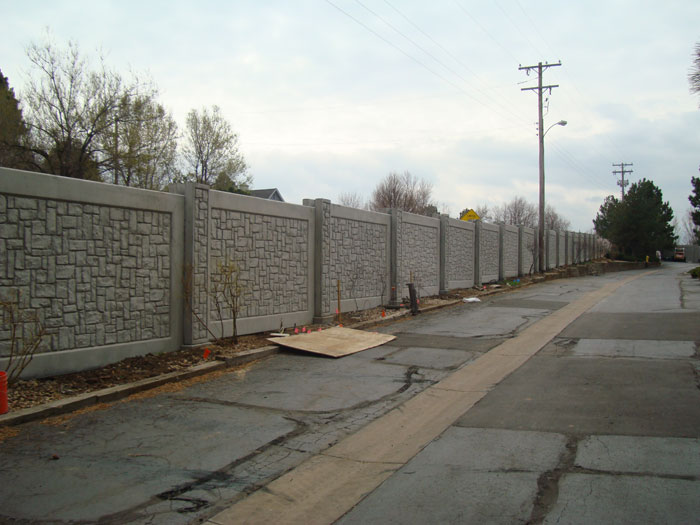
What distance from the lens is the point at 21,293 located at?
746 cm

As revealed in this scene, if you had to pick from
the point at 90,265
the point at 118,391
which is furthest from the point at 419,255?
the point at 118,391

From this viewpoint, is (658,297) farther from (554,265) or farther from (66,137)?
(66,137)

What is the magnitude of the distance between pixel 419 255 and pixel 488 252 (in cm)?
796

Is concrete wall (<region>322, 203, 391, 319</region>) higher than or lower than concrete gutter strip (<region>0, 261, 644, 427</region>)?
higher

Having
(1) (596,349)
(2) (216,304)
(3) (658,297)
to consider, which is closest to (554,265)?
(3) (658,297)

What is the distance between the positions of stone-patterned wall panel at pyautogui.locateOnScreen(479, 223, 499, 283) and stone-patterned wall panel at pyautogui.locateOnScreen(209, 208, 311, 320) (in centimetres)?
Answer: 1341

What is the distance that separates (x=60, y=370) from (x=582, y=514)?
22.5 ft

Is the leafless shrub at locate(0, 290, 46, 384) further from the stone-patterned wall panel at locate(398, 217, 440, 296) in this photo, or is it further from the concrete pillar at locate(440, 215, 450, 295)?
the concrete pillar at locate(440, 215, 450, 295)

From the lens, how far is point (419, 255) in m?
19.2

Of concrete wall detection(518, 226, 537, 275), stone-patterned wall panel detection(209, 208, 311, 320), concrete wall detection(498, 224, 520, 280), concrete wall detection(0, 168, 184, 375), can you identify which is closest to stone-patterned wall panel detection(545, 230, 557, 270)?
concrete wall detection(518, 226, 537, 275)

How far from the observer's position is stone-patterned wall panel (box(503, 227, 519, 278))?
28623mm

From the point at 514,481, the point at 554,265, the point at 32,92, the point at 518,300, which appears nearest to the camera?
the point at 514,481

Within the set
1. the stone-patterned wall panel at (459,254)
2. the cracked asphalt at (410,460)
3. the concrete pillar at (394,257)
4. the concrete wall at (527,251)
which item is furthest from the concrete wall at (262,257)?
the concrete wall at (527,251)

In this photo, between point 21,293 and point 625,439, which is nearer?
point 625,439
